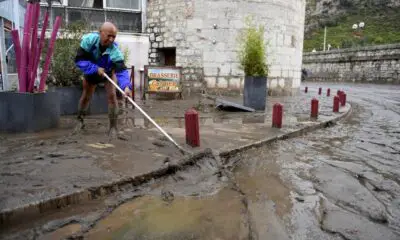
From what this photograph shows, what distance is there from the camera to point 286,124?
7582 millimetres

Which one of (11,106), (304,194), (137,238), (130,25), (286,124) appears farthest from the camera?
(130,25)

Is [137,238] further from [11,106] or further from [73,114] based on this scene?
[73,114]

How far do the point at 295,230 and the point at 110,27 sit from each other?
370 cm

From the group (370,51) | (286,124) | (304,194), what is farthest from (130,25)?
(370,51)

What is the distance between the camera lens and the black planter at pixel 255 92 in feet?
31.3

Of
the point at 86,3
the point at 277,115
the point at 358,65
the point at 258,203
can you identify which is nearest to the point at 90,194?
the point at 258,203

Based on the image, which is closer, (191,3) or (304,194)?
(304,194)

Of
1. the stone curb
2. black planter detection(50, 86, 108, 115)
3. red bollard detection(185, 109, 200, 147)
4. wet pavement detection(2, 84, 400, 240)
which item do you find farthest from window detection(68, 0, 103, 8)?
the stone curb

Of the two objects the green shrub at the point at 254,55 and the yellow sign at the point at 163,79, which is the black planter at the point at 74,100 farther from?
the green shrub at the point at 254,55

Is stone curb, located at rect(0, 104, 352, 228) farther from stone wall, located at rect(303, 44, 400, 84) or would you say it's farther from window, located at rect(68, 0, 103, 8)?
stone wall, located at rect(303, 44, 400, 84)

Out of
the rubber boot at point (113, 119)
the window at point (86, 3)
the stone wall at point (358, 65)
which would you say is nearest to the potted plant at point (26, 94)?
the rubber boot at point (113, 119)

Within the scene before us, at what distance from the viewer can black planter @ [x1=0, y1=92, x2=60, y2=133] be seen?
5547 millimetres

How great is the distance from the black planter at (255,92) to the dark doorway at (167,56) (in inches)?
195

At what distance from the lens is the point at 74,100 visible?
774cm
